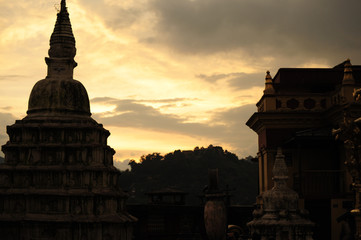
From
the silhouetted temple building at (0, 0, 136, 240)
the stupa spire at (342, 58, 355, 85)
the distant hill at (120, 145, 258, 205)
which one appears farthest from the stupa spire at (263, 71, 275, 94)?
the distant hill at (120, 145, 258, 205)

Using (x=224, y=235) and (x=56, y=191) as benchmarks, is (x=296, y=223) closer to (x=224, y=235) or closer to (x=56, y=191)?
(x=224, y=235)

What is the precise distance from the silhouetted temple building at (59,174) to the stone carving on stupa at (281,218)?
12.7 meters

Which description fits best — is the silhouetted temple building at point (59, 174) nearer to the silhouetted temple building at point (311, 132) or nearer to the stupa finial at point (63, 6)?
the stupa finial at point (63, 6)

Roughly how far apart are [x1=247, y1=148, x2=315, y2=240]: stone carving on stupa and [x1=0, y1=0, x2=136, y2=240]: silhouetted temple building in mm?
12660

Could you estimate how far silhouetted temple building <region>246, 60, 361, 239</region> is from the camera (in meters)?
35.0

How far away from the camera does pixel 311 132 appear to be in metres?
35.0

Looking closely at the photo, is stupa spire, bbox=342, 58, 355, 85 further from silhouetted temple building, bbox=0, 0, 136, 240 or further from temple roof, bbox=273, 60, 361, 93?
silhouetted temple building, bbox=0, 0, 136, 240

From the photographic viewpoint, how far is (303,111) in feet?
129

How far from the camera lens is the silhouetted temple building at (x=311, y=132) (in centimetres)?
3497

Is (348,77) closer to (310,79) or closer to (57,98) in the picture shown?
(310,79)

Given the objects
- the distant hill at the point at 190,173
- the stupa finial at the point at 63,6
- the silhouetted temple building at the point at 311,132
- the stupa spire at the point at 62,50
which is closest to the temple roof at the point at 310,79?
the silhouetted temple building at the point at 311,132

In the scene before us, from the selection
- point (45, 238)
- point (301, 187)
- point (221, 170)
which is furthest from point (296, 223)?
point (221, 170)

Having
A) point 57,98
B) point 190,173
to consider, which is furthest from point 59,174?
point 190,173

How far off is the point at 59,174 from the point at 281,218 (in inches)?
631
